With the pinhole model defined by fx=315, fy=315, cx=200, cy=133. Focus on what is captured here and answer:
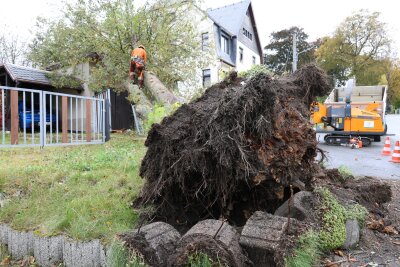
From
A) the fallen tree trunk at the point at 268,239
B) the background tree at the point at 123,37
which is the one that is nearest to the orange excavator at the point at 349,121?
the background tree at the point at 123,37

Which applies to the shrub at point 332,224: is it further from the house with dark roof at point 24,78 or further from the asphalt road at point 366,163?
the house with dark roof at point 24,78

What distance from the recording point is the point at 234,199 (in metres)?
3.10

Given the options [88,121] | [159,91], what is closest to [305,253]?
[159,91]

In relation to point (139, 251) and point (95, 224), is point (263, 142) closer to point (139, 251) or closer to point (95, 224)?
point (139, 251)

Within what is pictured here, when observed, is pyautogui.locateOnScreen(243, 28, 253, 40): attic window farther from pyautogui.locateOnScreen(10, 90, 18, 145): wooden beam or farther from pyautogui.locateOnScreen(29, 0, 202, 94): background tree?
pyautogui.locateOnScreen(10, 90, 18, 145): wooden beam

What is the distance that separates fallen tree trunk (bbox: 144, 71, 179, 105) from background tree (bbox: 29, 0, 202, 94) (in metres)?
2.48

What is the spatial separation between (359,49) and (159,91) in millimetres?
32436

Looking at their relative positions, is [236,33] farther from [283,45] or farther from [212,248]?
[212,248]

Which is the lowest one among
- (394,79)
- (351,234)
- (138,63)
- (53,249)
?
(53,249)

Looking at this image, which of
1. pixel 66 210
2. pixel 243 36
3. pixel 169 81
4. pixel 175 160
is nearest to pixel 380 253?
pixel 175 160

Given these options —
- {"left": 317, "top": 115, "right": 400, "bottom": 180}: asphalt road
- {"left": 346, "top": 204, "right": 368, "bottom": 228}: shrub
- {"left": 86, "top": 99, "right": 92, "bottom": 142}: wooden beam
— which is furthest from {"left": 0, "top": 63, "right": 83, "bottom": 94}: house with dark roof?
{"left": 346, "top": 204, "right": 368, "bottom": 228}: shrub

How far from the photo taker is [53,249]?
2967 millimetres

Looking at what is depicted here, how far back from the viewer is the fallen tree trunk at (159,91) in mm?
6043

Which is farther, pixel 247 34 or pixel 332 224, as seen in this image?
pixel 247 34
